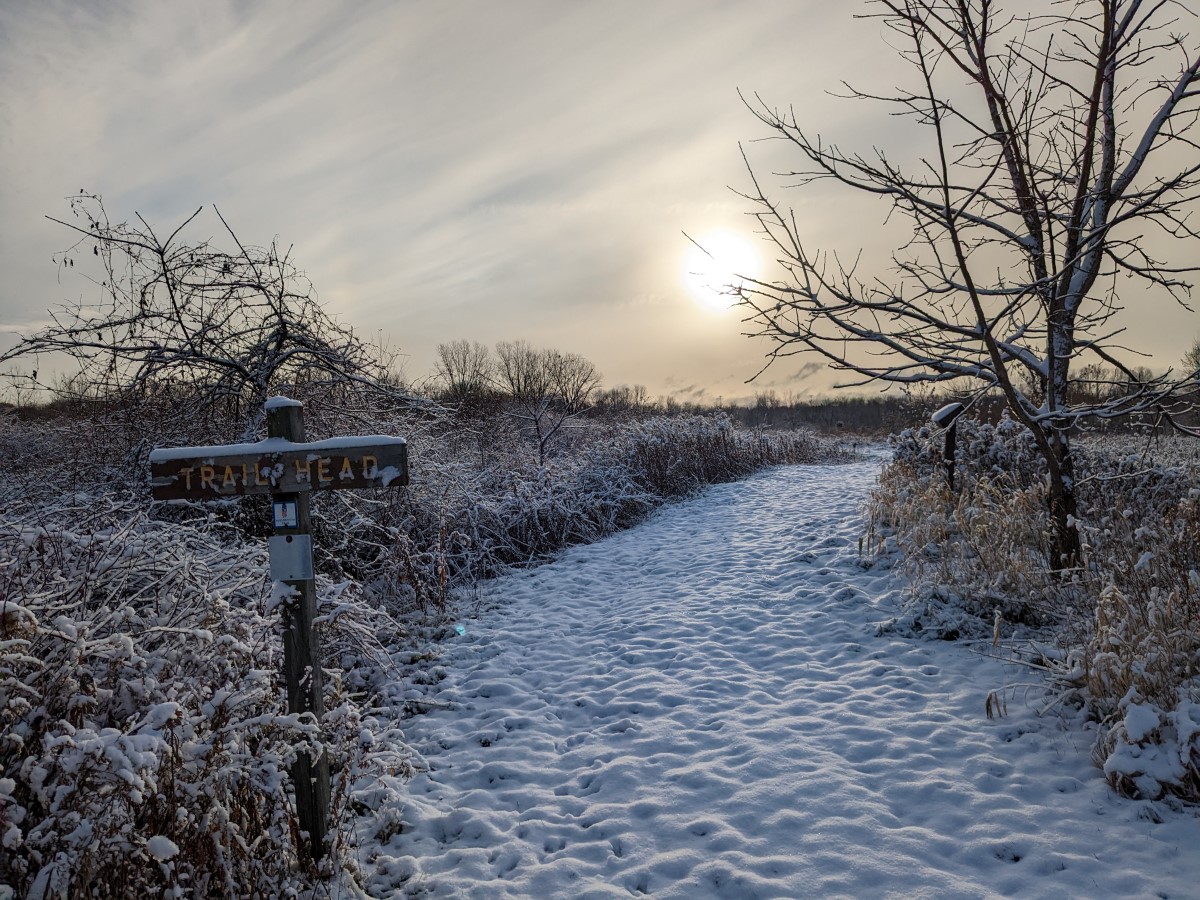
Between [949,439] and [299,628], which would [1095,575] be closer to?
[949,439]

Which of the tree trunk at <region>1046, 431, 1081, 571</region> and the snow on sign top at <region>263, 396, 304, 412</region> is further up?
the snow on sign top at <region>263, 396, 304, 412</region>

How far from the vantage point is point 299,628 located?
2893 millimetres

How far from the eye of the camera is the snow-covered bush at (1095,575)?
3217mm

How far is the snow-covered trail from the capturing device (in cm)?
285

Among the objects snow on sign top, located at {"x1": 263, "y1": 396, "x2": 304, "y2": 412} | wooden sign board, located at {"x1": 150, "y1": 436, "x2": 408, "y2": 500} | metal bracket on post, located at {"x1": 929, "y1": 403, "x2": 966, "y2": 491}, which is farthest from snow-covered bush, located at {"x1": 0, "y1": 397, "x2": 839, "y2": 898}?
metal bracket on post, located at {"x1": 929, "y1": 403, "x2": 966, "y2": 491}

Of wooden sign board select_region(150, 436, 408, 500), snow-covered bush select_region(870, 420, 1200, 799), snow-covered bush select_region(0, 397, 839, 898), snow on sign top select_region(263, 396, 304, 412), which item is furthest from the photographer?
snow-covered bush select_region(870, 420, 1200, 799)

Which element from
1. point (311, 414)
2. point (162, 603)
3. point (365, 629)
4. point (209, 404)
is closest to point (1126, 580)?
point (365, 629)

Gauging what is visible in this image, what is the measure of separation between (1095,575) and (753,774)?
336cm

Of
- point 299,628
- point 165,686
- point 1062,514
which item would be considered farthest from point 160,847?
point 1062,514

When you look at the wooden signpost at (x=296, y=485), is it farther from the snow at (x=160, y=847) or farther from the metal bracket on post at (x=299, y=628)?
the snow at (x=160, y=847)

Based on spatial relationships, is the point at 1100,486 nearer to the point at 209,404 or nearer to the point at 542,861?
the point at 542,861

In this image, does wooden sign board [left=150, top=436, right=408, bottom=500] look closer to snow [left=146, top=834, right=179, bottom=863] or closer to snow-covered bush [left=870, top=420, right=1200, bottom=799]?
snow [left=146, top=834, right=179, bottom=863]

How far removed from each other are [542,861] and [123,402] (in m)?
5.46

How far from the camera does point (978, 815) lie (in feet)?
10.3
